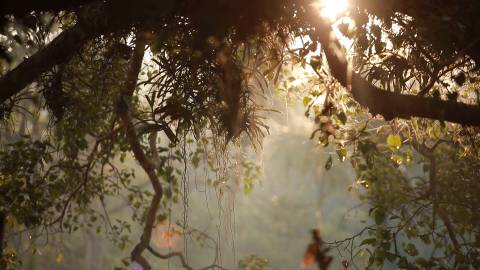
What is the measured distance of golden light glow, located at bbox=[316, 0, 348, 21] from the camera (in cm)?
275

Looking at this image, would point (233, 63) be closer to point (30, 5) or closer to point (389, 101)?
point (389, 101)

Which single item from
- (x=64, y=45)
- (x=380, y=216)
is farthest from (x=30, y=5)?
(x=380, y=216)

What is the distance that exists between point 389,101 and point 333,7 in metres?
0.73

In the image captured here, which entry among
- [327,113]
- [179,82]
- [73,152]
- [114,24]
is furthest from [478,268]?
[73,152]

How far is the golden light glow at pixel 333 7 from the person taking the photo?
2753 millimetres

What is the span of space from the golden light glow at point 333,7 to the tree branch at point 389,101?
0.11m

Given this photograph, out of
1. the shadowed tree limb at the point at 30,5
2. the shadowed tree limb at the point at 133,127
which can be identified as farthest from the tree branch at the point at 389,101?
the shadowed tree limb at the point at 133,127

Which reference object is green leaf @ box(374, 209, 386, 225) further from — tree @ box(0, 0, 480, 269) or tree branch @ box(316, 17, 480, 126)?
tree branch @ box(316, 17, 480, 126)

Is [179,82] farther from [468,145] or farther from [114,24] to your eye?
[468,145]

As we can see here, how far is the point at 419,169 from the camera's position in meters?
23.3

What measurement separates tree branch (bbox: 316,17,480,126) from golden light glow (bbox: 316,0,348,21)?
0.11 metres

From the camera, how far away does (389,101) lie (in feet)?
7.79

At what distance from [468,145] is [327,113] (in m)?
1.37

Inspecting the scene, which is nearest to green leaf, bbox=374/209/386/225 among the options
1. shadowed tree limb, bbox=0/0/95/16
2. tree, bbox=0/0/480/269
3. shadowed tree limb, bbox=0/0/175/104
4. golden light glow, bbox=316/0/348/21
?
tree, bbox=0/0/480/269
